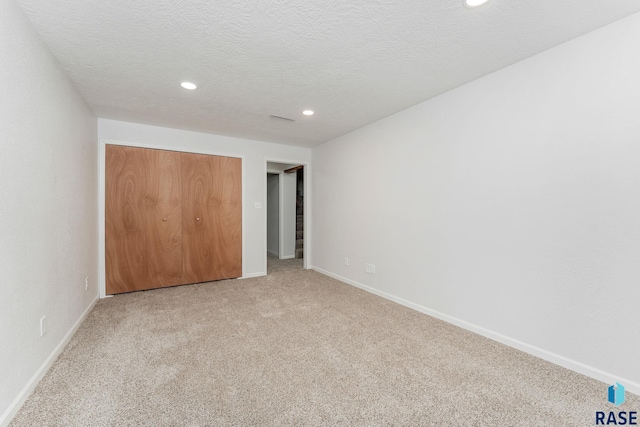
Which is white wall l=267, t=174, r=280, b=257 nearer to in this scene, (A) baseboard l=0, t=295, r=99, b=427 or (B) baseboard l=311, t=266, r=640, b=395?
(B) baseboard l=311, t=266, r=640, b=395

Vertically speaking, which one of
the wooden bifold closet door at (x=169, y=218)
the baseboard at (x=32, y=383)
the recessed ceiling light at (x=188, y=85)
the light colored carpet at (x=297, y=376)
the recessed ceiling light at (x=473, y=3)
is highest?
the recessed ceiling light at (x=188, y=85)

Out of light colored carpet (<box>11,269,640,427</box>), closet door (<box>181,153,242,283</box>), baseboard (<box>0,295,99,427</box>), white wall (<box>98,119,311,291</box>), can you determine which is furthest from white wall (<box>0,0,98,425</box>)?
closet door (<box>181,153,242,283</box>)

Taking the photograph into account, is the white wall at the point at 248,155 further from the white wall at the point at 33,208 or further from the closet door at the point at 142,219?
the white wall at the point at 33,208

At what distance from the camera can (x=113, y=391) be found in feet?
5.35

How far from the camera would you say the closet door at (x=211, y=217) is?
3.97 meters

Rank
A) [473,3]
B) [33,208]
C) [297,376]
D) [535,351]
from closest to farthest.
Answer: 1. [473,3]
2. [33,208]
3. [297,376]
4. [535,351]

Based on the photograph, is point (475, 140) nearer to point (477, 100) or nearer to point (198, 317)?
point (477, 100)

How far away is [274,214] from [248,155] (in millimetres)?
2558

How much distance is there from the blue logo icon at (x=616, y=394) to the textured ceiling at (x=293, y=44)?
7.58ft

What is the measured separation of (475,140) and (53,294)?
3683mm

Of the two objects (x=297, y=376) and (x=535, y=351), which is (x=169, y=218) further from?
(x=535, y=351)

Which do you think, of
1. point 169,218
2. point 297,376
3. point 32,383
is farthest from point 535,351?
point 169,218

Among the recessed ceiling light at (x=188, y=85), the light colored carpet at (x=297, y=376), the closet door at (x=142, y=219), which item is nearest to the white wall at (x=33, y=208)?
the light colored carpet at (x=297, y=376)

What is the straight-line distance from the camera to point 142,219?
145 inches
